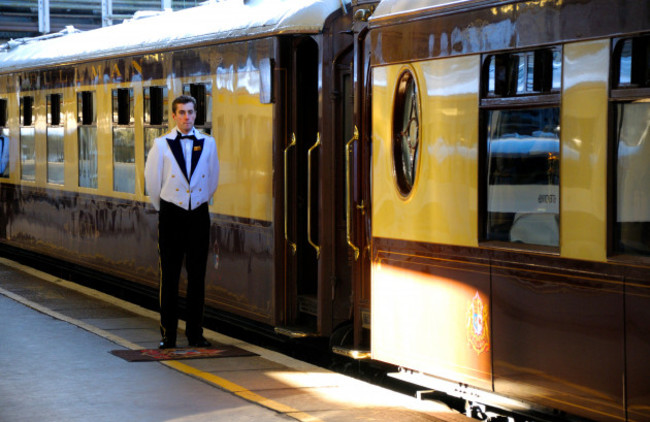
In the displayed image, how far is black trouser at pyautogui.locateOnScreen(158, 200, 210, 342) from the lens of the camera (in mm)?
9531

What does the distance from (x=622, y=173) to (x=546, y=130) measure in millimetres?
600

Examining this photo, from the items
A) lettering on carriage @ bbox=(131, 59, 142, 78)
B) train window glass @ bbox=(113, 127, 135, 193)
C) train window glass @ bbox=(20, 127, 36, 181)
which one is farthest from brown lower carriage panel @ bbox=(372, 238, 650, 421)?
train window glass @ bbox=(20, 127, 36, 181)

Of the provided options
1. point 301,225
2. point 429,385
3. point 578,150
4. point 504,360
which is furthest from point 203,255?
point 578,150

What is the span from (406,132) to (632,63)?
2.04 metres

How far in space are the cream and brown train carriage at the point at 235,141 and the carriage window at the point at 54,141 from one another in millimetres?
122

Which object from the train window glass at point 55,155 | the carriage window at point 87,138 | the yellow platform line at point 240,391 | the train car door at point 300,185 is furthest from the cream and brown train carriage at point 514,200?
the train window glass at point 55,155

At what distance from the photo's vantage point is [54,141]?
15.9m

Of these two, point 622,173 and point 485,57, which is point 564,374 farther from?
point 485,57

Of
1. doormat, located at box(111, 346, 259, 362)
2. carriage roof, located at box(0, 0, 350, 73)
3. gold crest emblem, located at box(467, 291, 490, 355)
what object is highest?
carriage roof, located at box(0, 0, 350, 73)

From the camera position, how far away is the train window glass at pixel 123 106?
42.2 ft

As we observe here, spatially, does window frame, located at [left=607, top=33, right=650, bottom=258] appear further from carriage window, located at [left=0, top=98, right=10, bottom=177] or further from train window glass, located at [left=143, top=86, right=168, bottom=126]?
carriage window, located at [left=0, top=98, right=10, bottom=177]

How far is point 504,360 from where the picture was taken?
674cm

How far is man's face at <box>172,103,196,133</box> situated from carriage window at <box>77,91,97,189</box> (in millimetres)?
4762

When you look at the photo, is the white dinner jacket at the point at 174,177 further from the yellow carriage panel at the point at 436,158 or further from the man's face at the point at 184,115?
the yellow carriage panel at the point at 436,158
